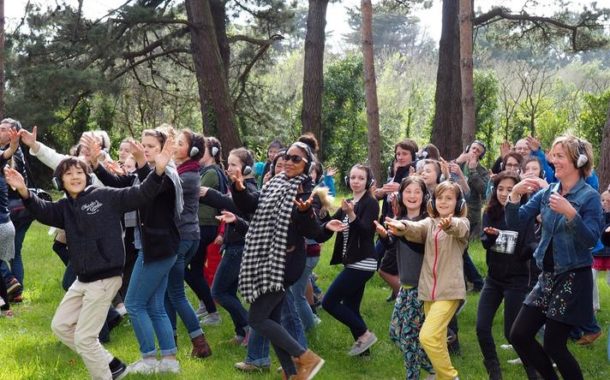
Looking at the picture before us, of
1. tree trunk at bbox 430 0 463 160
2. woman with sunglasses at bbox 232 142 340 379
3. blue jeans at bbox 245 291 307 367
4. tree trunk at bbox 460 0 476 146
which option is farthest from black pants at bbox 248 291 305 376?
tree trunk at bbox 430 0 463 160

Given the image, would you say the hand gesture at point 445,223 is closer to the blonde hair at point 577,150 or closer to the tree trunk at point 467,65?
the blonde hair at point 577,150

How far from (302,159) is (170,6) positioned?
1321 cm

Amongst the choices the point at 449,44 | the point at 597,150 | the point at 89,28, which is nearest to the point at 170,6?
the point at 89,28

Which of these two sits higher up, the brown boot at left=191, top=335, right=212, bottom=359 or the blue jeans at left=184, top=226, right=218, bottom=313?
the blue jeans at left=184, top=226, right=218, bottom=313

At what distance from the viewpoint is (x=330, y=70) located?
2447 centimetres

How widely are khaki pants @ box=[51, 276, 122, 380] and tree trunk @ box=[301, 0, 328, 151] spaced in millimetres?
10341

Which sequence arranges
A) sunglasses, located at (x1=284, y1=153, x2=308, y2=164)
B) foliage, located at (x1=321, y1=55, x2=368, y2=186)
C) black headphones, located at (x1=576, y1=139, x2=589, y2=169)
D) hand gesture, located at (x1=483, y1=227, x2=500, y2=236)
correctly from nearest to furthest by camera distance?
black headphones, located at (x1=576, y1=139, x2=589, y2=169), sunglasses, located at (x1=284, y1=153, x2=308, y2=164), hand gesture, located at (x1=483, y1=227, x2=500, y2=236), foliage, located at (x1=321, y1=55, x2=368, y2=186)

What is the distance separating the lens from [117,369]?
5457 mm

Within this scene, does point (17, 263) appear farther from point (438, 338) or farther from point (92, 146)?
point (438, 338)

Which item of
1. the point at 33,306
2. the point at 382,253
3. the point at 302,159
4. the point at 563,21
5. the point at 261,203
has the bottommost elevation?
the point at 33,306

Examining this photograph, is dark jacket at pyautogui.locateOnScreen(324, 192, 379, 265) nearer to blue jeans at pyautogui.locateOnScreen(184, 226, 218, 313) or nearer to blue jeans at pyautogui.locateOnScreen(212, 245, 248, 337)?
blue jeans at pyautogui.locateOnScreen(212, 245, 248, 337)

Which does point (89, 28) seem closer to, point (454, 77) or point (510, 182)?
point (454, 77)

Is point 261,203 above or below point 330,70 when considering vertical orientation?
below

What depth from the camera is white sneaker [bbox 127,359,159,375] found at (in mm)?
5676
